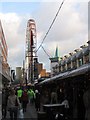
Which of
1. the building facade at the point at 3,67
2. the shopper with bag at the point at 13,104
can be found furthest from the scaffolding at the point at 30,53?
the shopper with bag at the point at 13,104

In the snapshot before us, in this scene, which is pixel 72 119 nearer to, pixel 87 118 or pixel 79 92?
pixel 79 92

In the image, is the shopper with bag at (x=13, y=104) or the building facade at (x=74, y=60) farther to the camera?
the building facade at (x=74, y=60)

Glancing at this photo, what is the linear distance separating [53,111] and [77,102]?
4.90 ft

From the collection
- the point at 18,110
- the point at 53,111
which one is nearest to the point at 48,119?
the point at 53,111

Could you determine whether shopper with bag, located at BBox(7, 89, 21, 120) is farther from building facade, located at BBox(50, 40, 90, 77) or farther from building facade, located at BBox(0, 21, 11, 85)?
building facade, located at BBox(50, 40, 90, 77)

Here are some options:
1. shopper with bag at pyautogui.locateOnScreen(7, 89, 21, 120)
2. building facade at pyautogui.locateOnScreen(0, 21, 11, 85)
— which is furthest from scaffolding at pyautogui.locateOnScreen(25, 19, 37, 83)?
shopper with bag at pyautogui.locateOnScreen(7, 89, 21, 120)

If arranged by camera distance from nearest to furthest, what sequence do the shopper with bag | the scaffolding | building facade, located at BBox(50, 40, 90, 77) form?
the shopper with bag
building facade, located at BBox(50, 40, 90, 77)
the scaffolding

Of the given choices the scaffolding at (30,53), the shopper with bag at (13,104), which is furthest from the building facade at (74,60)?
the shopper with bag at (13,104)

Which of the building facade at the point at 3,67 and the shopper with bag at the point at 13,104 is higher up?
the building facade at the point at 3,67

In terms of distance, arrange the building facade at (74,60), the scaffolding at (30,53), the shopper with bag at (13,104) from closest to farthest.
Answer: the shopper with bag at (13,104), the building facade at (74,60), the scaffolding at (30,53)

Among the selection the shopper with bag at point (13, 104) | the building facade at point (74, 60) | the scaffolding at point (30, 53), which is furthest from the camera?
the scaffolding at point (30, 53)

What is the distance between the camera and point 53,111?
16188mm

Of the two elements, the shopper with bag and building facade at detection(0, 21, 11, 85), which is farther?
building facade at detection(0, 21, 11, 85)

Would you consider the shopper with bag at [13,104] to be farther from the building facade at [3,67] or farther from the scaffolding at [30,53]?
the scaffolding at [30,53]
